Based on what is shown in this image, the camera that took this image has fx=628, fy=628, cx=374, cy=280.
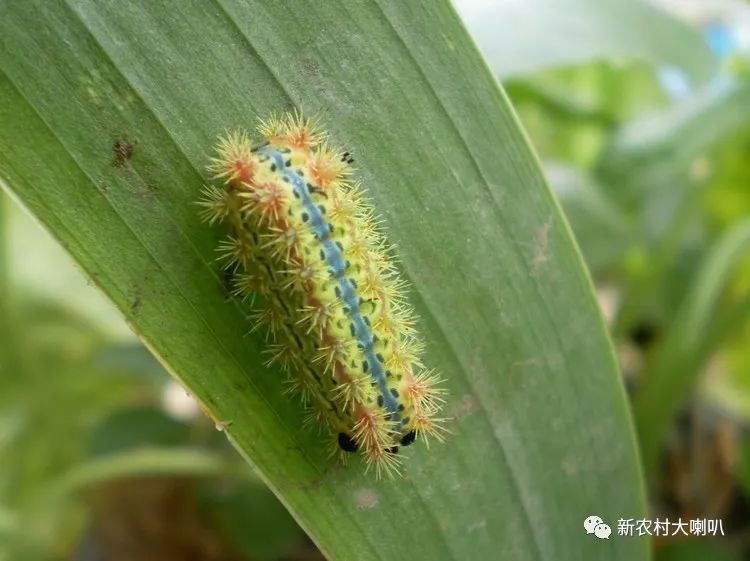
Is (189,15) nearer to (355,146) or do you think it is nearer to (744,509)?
(355,146)

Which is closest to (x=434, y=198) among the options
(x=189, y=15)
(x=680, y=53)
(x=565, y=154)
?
(x=189, y=15)

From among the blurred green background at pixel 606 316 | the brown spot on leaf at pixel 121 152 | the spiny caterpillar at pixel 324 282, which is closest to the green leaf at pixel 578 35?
the blurred green background at pixel 606 316

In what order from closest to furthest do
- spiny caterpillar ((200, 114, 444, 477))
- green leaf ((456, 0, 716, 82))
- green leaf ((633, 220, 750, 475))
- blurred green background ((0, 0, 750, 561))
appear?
1. spiny caterpillar ((200, 114, 444, 477))
2. green leaf ((456, 0, 716, 82))
3. blurred green background ((0, 0, 750, 561))
4. green leaf ((633, 220, 750, 475))

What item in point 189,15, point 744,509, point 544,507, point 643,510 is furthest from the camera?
point 744,509

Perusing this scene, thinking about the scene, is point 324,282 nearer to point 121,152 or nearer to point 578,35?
point 121,152
